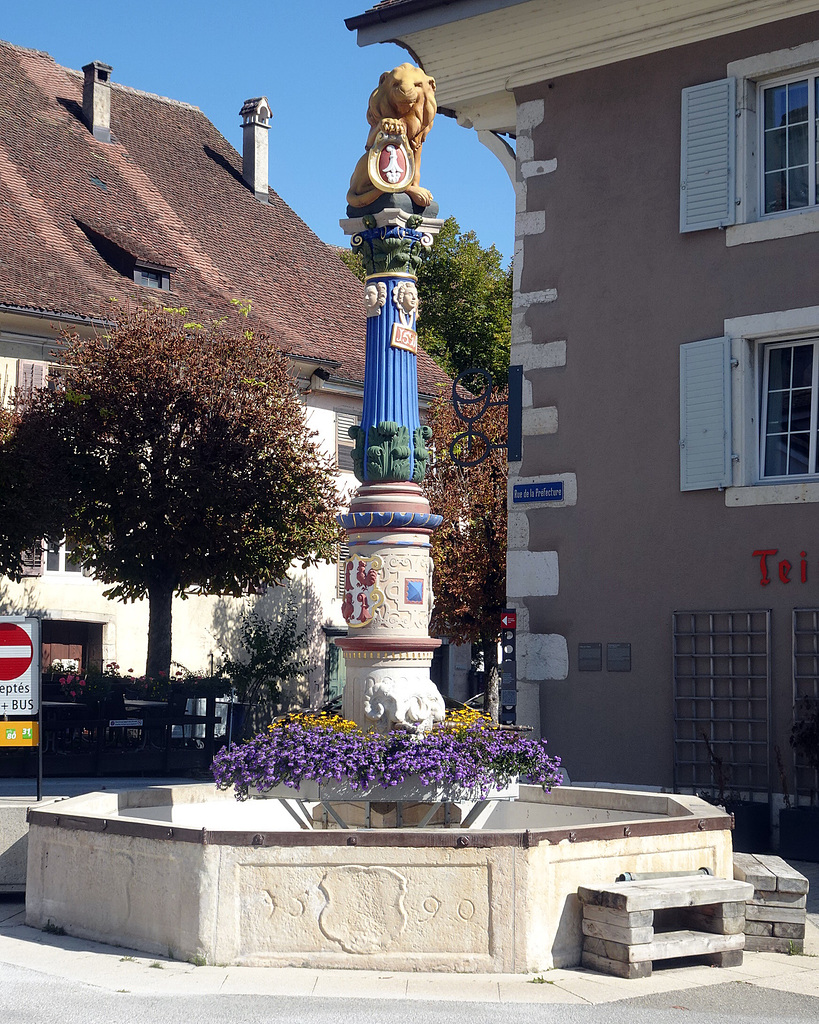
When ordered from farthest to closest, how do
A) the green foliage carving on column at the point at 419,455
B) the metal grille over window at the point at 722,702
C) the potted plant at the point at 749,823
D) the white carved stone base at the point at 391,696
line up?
the metal grille over window at the point at 722,702 < the potted plant at the point at 749,823 < the green foliage carving on column at the point at 419,455 < the white carved stone base at the point at 391,696

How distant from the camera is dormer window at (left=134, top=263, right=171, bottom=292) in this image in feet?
86.5

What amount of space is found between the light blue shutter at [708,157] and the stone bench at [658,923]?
22.6 feet

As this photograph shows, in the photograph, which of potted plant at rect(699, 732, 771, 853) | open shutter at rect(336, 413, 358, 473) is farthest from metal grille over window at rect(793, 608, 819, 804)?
open shutter at rect(336, 413, 358, 473)

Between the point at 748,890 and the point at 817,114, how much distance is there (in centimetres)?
758

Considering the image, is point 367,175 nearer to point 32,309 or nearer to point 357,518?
point 357,518

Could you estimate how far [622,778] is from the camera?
12.9 meters

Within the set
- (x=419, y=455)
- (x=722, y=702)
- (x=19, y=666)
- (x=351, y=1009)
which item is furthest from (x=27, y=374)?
(x=351, y=1009)

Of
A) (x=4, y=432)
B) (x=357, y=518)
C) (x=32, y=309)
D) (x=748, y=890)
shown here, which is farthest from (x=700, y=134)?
(x=32, y=309)

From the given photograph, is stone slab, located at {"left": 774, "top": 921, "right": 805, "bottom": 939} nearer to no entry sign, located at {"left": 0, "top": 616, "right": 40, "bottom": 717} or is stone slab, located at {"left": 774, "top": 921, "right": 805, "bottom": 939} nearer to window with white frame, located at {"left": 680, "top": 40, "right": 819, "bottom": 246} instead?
no entry sign, located at {"left": 0, "top": 616, "right": 40, "bottom": 717}

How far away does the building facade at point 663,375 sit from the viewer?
12.4 metres

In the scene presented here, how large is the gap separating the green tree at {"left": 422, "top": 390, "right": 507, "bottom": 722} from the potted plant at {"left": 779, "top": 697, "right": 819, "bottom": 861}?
43.8 feet

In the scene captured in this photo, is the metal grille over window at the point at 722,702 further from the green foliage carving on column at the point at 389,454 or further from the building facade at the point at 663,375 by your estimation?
the green foliage carving on column at the point at 389,454

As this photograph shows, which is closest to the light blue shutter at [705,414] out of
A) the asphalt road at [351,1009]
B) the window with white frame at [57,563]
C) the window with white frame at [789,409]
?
the window with white frame at [789,409]

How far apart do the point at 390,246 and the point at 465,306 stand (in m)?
29.9
